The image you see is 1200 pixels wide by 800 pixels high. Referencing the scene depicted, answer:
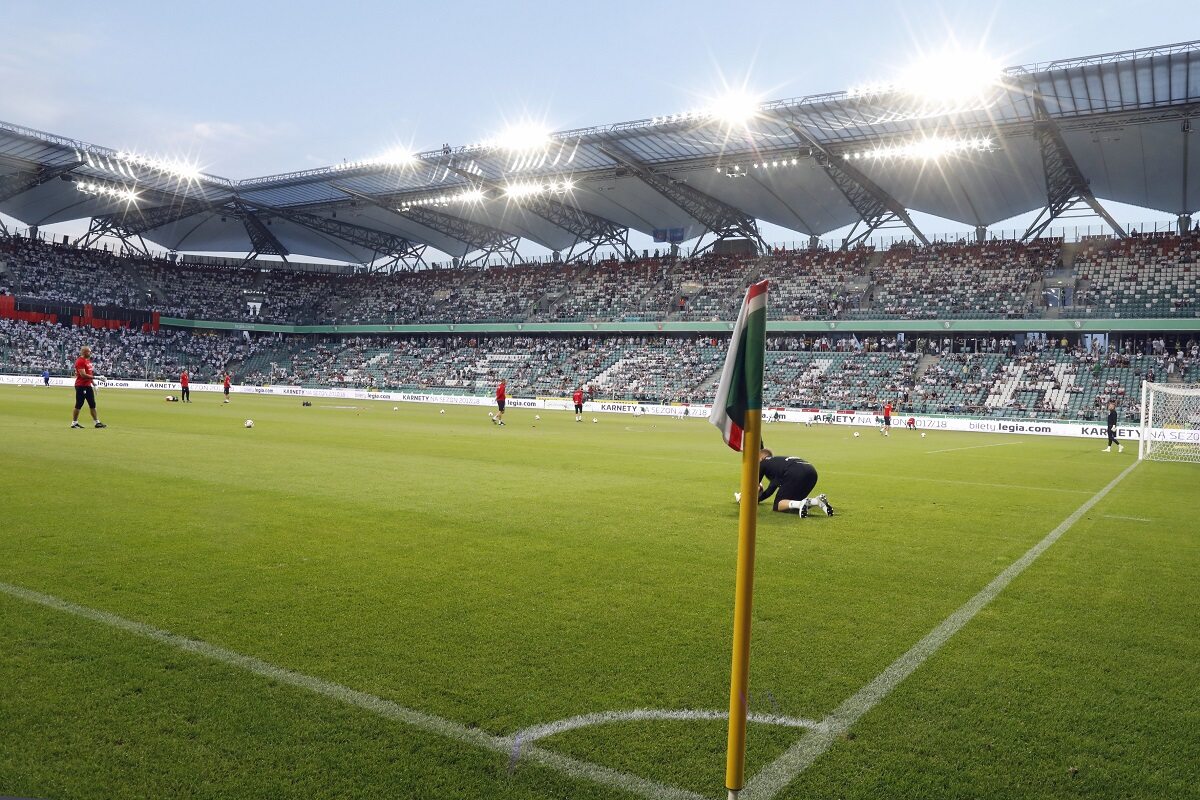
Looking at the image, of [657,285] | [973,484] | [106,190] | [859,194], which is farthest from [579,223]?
[973,484]

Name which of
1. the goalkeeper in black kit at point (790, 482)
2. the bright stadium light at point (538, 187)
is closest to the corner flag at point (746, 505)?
the goalkeeper in black kit at point (790, 482)

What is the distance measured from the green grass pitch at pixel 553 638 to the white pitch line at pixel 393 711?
0.06 meters

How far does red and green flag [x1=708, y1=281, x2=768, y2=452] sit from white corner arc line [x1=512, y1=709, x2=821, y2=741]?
1678 millimetres

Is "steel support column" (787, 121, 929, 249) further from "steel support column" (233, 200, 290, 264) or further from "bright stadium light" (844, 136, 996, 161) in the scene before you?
"steel support column" (233, 200, 290, 264)

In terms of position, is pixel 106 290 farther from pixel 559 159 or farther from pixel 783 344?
pixel 783 344

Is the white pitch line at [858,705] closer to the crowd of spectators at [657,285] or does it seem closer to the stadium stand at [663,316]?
the stadium stand at [663,316]

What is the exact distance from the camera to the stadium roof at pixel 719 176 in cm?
3834

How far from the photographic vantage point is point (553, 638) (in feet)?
17.2

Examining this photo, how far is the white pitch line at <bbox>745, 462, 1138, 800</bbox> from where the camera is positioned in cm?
351

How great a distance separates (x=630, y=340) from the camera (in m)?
63.3

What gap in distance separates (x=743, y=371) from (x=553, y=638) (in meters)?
2.79

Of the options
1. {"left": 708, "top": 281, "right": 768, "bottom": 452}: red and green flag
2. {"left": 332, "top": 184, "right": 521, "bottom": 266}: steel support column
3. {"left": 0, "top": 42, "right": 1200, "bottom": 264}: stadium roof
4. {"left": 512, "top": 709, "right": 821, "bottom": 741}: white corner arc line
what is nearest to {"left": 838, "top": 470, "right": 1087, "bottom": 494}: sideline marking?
{"left": 512, "top": 709, "right": 821, "bottom": 741}: white corner arc line

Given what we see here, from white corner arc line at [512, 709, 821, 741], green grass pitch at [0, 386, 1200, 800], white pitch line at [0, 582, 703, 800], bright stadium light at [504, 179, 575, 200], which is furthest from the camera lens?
bright stadium light at [504, 179, 575, 200]

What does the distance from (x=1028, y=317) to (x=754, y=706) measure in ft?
163
